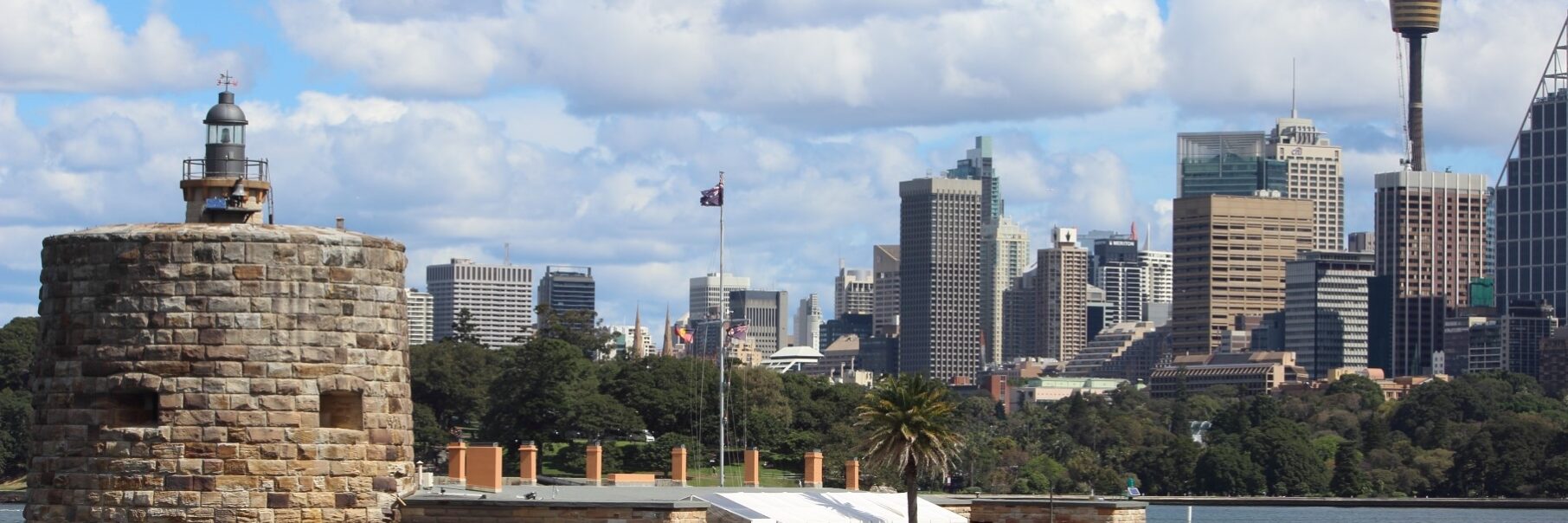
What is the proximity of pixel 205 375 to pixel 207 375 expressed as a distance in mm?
14

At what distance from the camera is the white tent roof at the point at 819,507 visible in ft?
140

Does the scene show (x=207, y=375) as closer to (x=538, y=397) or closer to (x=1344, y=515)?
(x=538, y=397)

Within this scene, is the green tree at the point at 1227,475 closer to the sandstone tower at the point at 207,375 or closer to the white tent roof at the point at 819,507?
the white tent roof at the point at 819,507

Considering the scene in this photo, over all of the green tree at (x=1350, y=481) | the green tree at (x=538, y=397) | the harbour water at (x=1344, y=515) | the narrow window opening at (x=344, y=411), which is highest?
the narrow window opening at (x=344, y=411)

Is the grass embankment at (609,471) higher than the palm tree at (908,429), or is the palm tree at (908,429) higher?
the palm tree at (908,429)

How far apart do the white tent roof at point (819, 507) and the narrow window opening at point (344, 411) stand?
64.2ft

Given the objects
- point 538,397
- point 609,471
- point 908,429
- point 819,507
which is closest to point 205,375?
point 819,507

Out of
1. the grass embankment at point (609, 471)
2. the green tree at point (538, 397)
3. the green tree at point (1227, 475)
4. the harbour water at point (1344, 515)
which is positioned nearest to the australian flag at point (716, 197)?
the grass embankment at point (609, 471)

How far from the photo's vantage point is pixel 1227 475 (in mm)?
188625

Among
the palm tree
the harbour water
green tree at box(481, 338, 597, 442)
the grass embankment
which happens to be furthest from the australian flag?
the harbour water

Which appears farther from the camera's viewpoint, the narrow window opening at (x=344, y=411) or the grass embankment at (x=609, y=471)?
the grass embankment at (x=609, y=471)

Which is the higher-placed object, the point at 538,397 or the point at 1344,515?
the point at 538,397

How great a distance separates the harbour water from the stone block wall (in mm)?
130456

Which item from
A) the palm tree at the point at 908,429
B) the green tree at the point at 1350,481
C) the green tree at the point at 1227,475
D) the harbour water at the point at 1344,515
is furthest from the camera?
the green tree at the point at 1350,481
